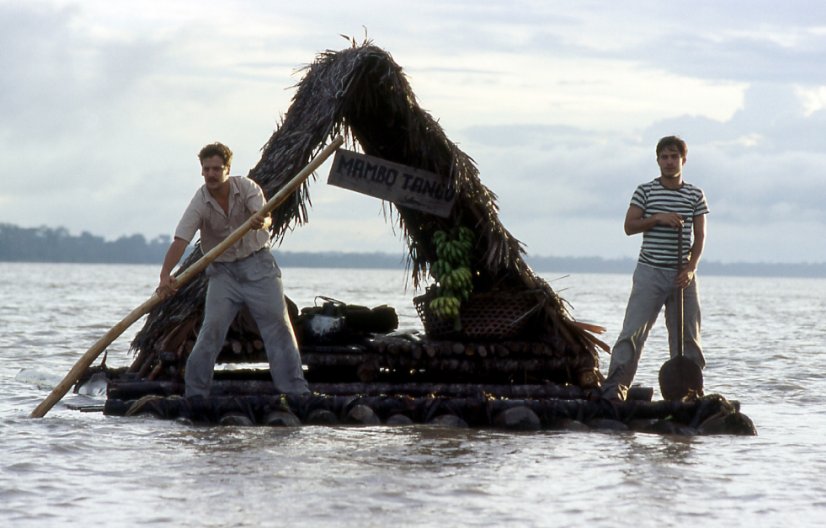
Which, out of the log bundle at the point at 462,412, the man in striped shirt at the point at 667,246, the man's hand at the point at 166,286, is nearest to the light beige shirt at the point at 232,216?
the man's hand at the point at 166,286

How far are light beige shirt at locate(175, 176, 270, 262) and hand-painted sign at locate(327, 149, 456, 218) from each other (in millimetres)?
1624

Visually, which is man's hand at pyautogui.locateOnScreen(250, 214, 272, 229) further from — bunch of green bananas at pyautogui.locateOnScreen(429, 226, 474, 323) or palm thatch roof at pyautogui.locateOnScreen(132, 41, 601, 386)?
bunch of green bananas at pyautogui.locateOnScreen(429, 226, 474, 323)

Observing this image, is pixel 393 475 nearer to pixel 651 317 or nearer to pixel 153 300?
pixel 153 300

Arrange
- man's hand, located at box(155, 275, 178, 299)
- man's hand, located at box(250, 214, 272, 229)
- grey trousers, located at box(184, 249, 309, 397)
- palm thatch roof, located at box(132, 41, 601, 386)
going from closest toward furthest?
1. man's hand, located at box(155, 275, 178, 299)
2. man's hand, located at box(250, 214, 272, 229)
3. grey trousers, located at box(184, 249, 309, 397)
4. palm thatch roof, located at box(132, 41, 601, 386)

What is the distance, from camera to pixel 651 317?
898cm

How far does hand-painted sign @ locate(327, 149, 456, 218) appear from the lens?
1033 cm

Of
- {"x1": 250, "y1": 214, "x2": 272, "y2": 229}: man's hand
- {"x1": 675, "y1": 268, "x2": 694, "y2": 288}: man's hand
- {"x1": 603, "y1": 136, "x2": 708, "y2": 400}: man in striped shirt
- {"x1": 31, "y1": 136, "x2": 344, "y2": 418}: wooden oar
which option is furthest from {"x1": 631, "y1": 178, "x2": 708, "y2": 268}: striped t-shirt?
{"x1": 250, "y1": 214, "x2": 272, "y2": 229}: man's hand

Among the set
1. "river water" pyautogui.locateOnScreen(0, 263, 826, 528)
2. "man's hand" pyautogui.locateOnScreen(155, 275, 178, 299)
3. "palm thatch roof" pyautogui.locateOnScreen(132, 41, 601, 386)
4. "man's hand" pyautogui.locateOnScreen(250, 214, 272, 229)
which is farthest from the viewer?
"palm thatch roof" pyautogui.locateOnScreen(132, 41, 601, 386)

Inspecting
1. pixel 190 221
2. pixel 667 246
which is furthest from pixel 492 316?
pixel 190 221

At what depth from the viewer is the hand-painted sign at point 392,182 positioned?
10328 millimetres

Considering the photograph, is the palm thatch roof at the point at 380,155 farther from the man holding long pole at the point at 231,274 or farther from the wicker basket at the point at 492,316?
the man holding long pole at the point at 231,274

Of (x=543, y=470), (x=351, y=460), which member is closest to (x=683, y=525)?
(x=543, y=470)

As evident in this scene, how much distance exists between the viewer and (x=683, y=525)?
575 cm

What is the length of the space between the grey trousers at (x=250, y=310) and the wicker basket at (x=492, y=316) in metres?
1.84
